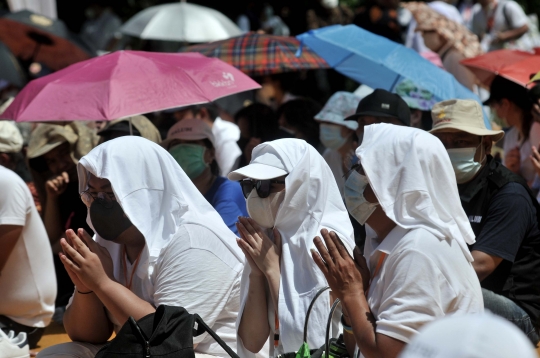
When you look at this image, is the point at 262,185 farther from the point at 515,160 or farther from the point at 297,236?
the point at 515,160

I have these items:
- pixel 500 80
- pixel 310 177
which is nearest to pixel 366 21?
pixel 500 80

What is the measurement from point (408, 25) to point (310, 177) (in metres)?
7.89

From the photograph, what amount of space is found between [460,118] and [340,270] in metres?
2.32

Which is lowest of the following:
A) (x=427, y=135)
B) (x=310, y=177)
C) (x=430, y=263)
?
(x=310, y=177)

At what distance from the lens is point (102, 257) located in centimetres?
383

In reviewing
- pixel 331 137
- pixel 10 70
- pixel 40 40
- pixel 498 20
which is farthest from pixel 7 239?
pixel 498 20

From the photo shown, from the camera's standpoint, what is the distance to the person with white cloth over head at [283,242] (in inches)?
141

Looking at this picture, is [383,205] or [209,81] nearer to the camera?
[383,205]

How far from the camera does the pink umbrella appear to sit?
5.29 metres

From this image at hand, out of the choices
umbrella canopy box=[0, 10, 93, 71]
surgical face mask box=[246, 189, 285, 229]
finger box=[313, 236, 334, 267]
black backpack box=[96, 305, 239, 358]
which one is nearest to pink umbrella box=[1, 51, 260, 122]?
surgical face mask box=[246, 189, 285, 229]

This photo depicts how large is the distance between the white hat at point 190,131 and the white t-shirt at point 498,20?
16.9ft

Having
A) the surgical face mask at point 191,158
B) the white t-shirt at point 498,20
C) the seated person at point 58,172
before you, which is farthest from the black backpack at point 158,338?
the white t-shirt at point 498,20

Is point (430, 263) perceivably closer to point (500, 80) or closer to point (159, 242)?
point (159, 242)

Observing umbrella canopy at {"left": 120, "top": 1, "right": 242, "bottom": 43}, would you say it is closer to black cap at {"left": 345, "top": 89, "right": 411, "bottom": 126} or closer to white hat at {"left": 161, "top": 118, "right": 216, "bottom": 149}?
white hat at {"left": 161, "top": 118, "right": 216, "bottom": 149}
